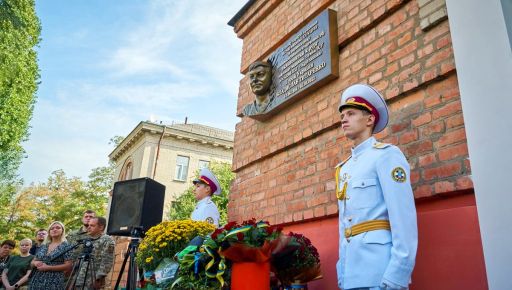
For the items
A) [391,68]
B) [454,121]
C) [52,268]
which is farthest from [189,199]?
[454,121]

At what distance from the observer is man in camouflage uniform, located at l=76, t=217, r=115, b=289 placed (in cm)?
488

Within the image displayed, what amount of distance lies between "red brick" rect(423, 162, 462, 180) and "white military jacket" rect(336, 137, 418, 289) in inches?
18.4

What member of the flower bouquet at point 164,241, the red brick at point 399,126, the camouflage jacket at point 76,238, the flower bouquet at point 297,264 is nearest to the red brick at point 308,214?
the flower bouquet at point 297,264

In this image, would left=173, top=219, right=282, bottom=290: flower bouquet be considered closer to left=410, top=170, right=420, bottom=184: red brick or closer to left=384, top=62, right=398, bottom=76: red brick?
left=410, top=170, right=420, bottom=184: red brick

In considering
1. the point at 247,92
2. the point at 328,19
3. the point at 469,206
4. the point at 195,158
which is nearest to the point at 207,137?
the point at 195,158

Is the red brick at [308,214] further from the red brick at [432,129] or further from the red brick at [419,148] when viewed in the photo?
the red brick at [432,129]

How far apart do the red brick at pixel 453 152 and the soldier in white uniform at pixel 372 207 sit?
0.44m

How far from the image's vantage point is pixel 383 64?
10.4 ft

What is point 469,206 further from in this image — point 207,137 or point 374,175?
point 207,137

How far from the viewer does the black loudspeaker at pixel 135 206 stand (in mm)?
5184

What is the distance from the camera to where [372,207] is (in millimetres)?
2109

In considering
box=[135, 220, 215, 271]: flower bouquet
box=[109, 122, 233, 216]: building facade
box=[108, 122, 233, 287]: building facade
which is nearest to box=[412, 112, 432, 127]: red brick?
box=[135, 220, 215, 271]: flower bouquet

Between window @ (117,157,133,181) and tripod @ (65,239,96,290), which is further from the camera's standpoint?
window @ (117,157,133,181)

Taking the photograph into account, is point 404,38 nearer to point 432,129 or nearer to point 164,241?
point 432,129
